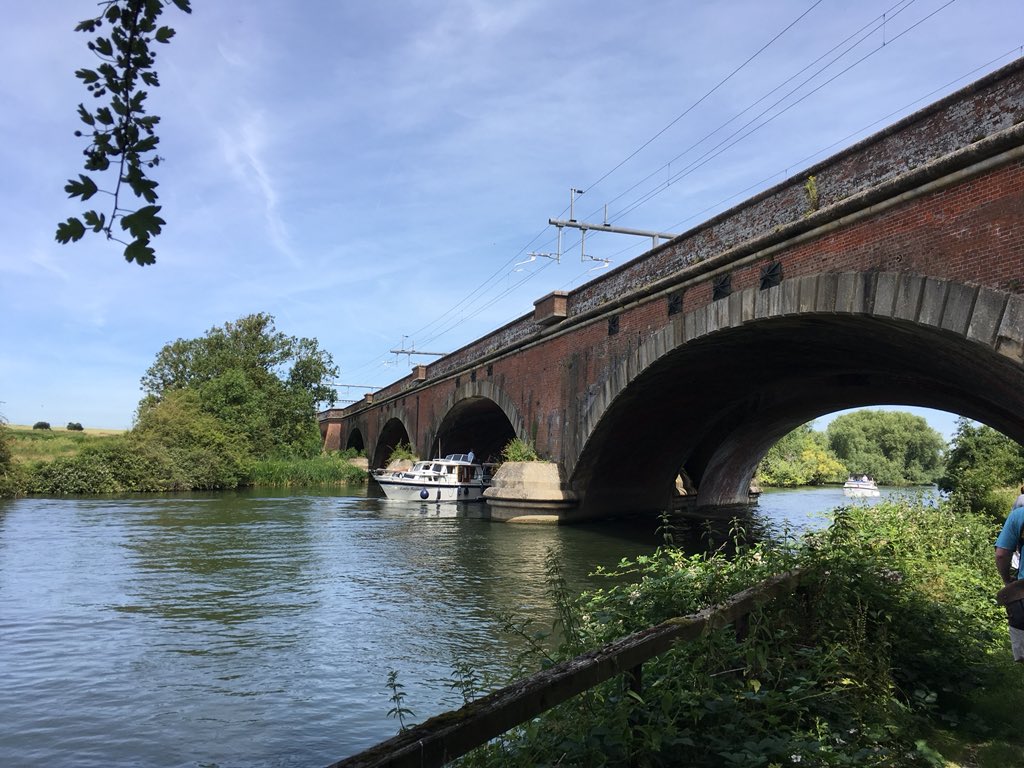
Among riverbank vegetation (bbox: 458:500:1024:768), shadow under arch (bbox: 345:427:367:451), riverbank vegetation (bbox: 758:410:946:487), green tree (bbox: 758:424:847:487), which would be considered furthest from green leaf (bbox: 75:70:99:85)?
riverbank vegetation (bbox: 758:410:946:487)

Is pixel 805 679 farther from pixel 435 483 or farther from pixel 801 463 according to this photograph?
pixel 801 463

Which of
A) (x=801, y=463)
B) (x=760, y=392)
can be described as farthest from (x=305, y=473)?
(x=801, y=463)

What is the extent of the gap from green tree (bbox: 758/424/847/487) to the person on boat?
46.1 m

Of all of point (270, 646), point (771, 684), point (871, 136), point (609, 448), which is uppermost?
point (871, 136)

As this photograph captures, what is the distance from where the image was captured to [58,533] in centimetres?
1588

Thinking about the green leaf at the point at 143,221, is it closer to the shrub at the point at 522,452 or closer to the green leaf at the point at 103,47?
the green leaf at the point at 103,47

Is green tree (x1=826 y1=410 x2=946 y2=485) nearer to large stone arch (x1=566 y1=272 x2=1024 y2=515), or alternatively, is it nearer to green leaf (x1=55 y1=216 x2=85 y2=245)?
large stone arch (x1=566 y1=272 x2=1024 y2=515)

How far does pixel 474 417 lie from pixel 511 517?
12.1 metres

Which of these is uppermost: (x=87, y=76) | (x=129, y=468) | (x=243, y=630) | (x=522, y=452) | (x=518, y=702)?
(x=87, y=76)

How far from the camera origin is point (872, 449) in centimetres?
6556

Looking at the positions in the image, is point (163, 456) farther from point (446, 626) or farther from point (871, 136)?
point (871, 136)

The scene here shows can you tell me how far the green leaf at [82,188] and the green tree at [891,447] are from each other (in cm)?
6917

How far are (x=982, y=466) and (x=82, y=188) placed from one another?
2235 cm

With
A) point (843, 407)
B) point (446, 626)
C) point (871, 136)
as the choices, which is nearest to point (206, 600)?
point (446, 626)
